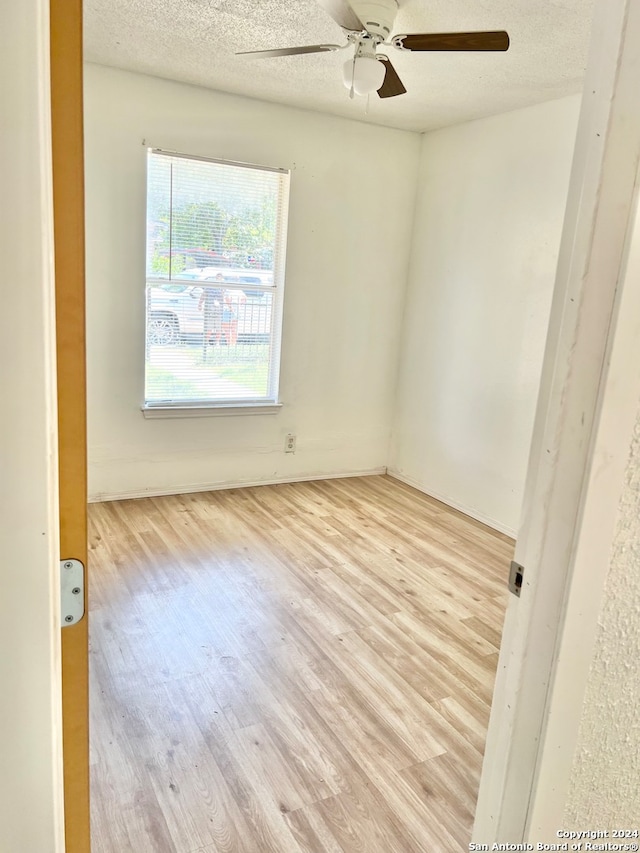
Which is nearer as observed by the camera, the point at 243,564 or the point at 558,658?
the point at 558,658

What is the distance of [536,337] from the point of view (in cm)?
350

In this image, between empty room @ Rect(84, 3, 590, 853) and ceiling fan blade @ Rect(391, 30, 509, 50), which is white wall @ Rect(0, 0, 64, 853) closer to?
empty room @ Rect(84, 3, 590, 853)

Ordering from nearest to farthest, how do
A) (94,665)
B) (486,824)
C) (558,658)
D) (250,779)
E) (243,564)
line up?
(558,658), (486,824), (250,779), (94,665), (243,564)

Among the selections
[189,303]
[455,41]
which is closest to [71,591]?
[455,41]

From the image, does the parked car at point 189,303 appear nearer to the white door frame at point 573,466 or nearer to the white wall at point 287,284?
the white wall at point 287,284

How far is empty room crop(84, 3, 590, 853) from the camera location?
181 centimetres

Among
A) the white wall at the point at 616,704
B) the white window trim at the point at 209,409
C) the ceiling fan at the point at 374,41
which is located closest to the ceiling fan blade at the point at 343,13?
the ceiling fan at the point at 374,41

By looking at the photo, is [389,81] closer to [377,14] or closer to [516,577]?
[377,14]

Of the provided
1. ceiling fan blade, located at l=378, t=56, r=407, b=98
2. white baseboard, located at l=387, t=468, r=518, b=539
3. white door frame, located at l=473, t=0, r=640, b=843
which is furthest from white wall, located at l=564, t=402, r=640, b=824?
white baseboard, located at l=387, t=468, r=518, b=539

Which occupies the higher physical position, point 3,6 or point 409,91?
point 409,91

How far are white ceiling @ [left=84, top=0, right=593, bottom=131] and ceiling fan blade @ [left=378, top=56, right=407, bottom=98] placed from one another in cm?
18

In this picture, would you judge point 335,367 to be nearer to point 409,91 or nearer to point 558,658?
point 409,91

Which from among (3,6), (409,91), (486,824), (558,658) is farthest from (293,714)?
(409,91)

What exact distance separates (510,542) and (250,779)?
7.85 feet
